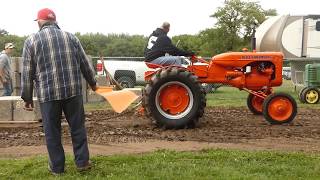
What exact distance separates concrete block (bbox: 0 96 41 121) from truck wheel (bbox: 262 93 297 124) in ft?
14.2

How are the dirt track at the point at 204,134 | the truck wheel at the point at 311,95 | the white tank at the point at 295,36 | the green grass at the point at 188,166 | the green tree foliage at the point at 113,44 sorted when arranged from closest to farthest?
the green grass at the point at 188,166 → the dirt track at the point at 204,134 → the truck wheel at the point at 311,95 → the white tank at the point at 295,36 → the green tree foliage at the point at 113,44

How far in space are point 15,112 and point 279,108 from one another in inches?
198

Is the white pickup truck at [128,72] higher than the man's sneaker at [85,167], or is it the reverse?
the white pickup truck at [128,72]

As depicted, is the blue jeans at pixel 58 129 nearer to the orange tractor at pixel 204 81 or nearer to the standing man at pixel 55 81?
the standing man at pixel 55 81

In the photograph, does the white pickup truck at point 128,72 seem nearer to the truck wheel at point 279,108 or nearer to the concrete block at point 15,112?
the concrete block at point 15,112

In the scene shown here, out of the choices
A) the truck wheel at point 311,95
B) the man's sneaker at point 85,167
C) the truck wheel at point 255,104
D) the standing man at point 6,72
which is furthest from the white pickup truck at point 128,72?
the man's sneaker at point 85,167

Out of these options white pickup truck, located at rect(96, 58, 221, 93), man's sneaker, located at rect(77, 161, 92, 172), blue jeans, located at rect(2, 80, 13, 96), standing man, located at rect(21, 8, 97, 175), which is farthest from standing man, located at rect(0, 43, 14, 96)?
man's sneaker, located at rect(77, 161, 92, 172)

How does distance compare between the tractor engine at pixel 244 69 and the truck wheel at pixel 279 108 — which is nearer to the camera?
the truck wheel at pixel 279 108

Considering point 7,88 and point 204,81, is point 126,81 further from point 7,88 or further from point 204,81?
point 204,81

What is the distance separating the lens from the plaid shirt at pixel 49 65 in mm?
6254

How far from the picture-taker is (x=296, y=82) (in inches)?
942

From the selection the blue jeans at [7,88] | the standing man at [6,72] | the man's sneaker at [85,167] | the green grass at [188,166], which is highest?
the standing man at [6,72]

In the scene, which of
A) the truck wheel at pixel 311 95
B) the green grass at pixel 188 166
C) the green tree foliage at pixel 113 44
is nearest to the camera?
the green grass at pixel 188 166

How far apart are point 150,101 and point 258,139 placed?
2.30 m
